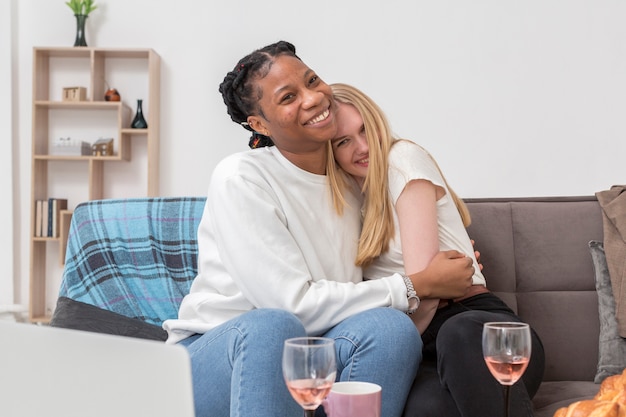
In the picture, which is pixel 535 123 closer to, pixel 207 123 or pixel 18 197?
pixel 207 123

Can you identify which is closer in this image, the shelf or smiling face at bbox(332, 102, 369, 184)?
smiling face at bbox(332, 102, 369, 184)

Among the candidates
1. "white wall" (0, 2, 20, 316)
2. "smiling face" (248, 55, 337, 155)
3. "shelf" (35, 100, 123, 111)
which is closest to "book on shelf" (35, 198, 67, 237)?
"white wall" (0, 2, 20, 316)

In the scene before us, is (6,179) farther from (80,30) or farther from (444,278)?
(444,278)

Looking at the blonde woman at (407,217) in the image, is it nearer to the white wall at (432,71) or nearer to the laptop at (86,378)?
the laptop at (86,378)

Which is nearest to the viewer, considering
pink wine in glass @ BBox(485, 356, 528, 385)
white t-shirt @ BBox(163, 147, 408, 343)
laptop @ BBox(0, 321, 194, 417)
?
laptop @ BBox(0, 321, 194, 417)

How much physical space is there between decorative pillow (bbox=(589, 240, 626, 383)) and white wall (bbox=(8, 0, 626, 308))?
6.06 ft

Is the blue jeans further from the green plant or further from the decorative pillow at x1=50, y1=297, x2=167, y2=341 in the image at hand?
the green plant

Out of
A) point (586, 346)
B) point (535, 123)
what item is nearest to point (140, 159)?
point (535, 123)

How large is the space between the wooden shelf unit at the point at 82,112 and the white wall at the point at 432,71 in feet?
0.31

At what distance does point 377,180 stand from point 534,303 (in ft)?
2.26

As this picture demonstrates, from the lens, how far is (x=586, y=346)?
2.11m

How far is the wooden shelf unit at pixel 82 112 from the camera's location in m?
4.25

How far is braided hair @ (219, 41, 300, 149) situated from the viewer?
1.83 metres

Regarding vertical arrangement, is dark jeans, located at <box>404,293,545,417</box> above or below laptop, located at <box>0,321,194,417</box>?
below
